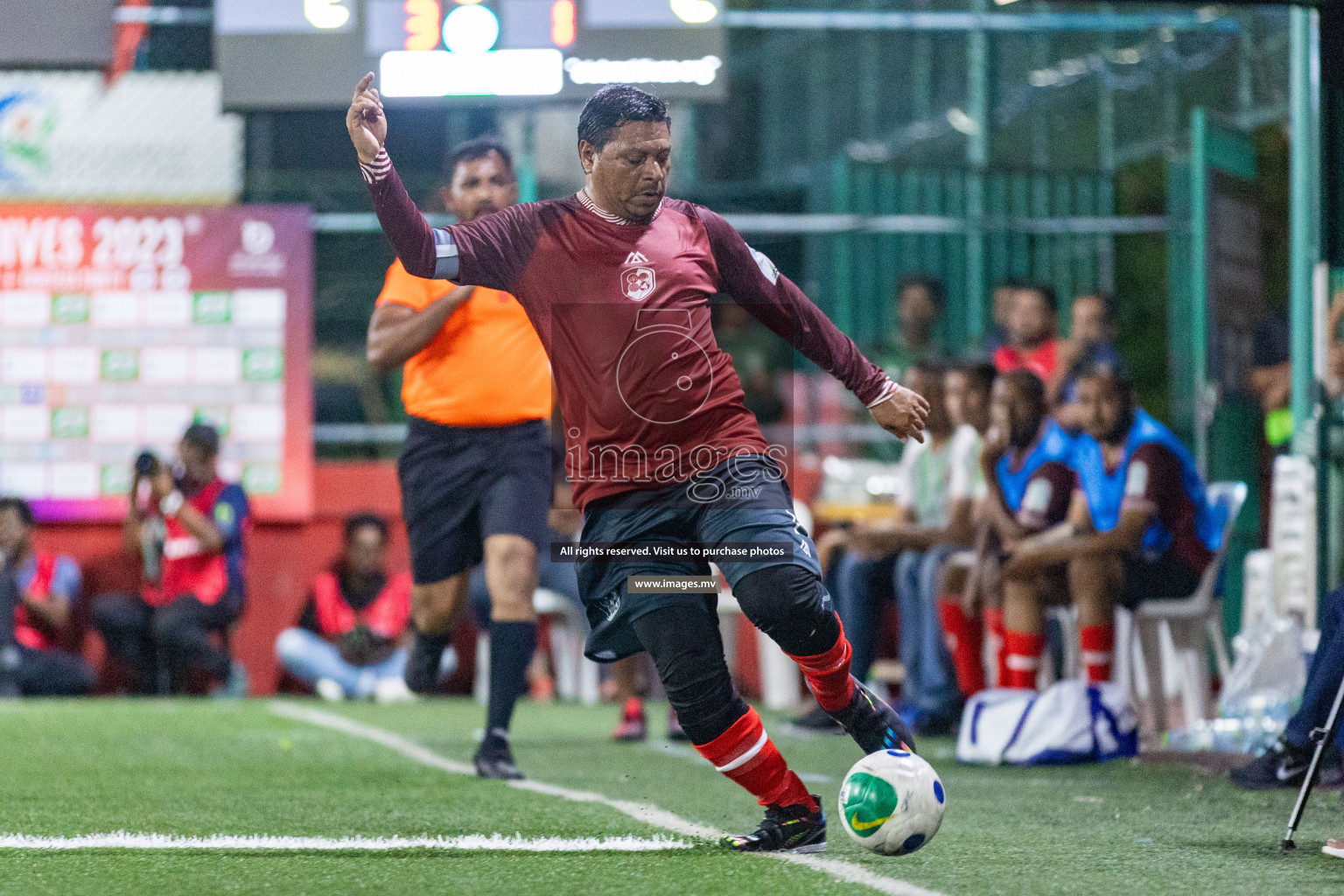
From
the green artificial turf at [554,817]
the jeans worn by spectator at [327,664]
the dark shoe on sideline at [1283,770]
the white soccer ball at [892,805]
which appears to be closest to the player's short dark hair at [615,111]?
the white soccer ball at [892,805]

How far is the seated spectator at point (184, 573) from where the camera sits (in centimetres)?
1135

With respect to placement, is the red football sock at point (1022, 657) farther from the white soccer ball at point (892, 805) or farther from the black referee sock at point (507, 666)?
the white soccer ball at point (892, 805)

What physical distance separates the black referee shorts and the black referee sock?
30 cm

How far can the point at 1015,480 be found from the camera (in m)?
8.34

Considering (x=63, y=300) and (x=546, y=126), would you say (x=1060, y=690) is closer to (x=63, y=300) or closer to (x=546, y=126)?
(x=63, y=300)

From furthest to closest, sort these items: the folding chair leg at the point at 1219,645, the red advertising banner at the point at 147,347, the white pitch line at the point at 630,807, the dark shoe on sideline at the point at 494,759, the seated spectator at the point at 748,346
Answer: the seated spectator at the point at 748,346 → the red advertising banner at the point at 147,347 → the folding chair leg at the point at 1219,645 → the dark shoe on sideline at the point at 494,759 → the white pitch line at the point at 630,807

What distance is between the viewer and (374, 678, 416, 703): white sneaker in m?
11.4

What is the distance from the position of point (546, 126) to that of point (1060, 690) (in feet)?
27.7

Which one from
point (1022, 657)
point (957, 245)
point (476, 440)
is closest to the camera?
point (476, 440)

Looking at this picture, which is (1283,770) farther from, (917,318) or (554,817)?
(917,318)

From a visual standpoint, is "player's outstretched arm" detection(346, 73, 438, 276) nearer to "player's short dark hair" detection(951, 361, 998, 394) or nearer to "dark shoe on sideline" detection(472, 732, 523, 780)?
"dark shoe on sideline" detection(472, 732, 523, 780)

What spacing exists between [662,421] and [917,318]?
6875 mm

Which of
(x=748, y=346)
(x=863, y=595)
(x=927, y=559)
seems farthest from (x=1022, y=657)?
(x=748, y=346)

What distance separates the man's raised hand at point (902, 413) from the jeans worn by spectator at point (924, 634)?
414cm
